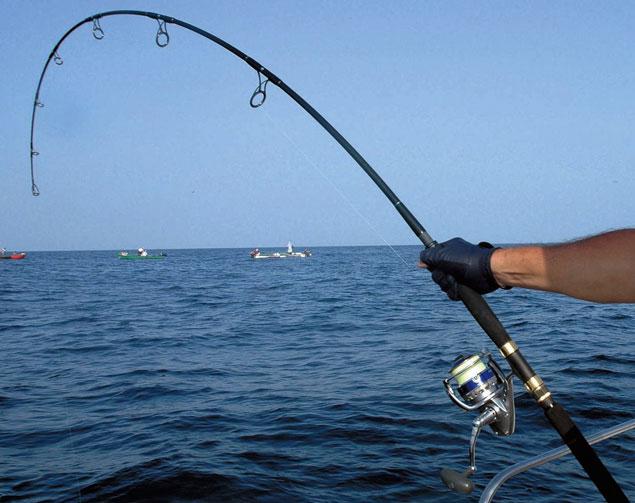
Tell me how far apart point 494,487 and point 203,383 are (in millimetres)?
6674

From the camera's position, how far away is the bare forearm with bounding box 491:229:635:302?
1.48 meters

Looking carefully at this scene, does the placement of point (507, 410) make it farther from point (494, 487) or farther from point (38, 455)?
point (38, 455)

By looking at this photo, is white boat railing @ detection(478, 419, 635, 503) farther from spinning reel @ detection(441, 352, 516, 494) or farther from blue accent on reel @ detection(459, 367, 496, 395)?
blue accent on reel @ detection(459, 367, 496, 395)

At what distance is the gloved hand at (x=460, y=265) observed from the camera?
6.13 feet

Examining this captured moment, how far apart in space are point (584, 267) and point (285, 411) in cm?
567

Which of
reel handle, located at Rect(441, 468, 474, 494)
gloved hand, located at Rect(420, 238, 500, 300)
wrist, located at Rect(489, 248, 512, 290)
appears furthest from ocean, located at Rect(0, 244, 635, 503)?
wrist, located at Rect(489, 248, 512, 290)

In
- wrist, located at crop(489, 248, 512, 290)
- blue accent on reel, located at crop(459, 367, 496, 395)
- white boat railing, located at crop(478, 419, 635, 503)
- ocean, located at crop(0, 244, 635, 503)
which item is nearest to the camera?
wrist, located at crop(489, 248, 512, 290)

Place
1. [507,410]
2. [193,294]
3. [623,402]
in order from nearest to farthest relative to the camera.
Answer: [507,410] → [623,402] → [193,294]

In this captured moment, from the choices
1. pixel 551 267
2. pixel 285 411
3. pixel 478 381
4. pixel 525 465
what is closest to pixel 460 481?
pixel 525 465

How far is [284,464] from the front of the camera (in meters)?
5.34

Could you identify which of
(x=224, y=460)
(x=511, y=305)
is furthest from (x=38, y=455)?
(x=511, y=305)

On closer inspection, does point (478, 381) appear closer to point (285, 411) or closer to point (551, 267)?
point (551, 267)

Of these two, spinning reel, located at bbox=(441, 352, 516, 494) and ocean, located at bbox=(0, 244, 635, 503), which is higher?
spinning reel, located at bbox=(441, 352, 516, 494)

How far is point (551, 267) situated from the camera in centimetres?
164
